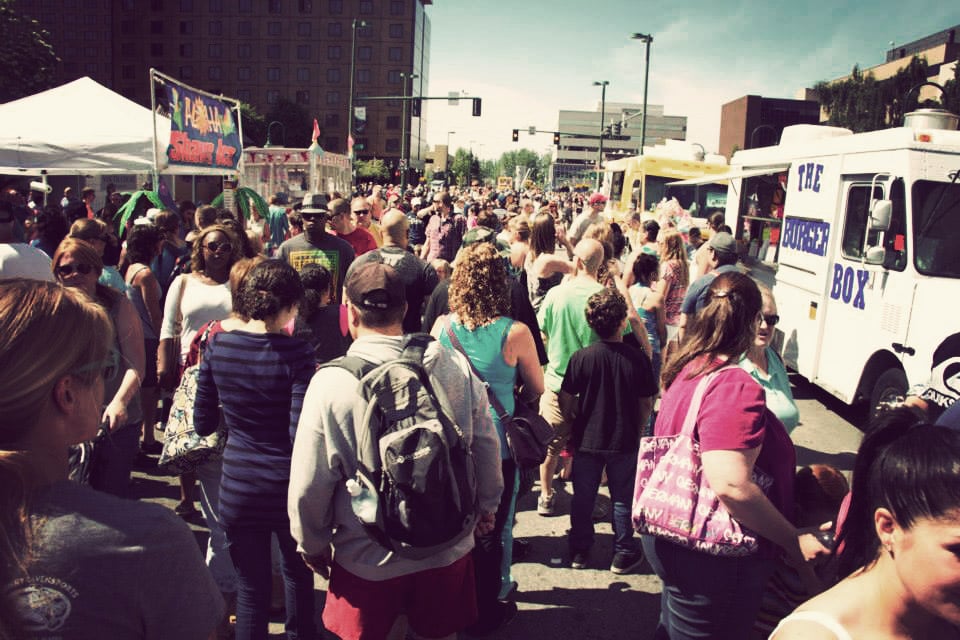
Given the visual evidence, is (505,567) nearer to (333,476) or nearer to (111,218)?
(333,476)

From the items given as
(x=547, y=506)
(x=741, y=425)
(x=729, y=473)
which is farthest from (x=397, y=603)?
(x=547, y=506)

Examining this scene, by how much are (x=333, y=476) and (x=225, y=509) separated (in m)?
0.86

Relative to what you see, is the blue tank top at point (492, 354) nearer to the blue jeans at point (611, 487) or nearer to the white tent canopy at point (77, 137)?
the blue jeans at point (611, 487)

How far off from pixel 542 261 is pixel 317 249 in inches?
79.5

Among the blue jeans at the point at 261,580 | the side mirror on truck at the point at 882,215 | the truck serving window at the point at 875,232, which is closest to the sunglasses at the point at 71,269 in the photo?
the blue jeans at the point at 261,580

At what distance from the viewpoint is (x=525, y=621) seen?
3889 millimetres

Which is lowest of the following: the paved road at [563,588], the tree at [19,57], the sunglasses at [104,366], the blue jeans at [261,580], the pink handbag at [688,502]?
the paved road at [563,588]

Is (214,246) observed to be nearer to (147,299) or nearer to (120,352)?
(147,299)


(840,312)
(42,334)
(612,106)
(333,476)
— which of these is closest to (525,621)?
(333,476)

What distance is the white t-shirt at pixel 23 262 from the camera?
3949mm

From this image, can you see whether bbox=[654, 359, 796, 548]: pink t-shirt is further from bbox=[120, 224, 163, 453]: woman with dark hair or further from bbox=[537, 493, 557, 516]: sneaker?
bbox=[120, 224, 163, 453]: woman with dark hair

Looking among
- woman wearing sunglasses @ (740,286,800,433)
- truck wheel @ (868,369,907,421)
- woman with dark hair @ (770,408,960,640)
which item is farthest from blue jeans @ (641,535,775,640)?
truck wheel @ (868,369,907,421)

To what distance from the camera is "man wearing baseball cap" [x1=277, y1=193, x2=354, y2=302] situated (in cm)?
622

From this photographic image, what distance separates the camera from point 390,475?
2.22 m
